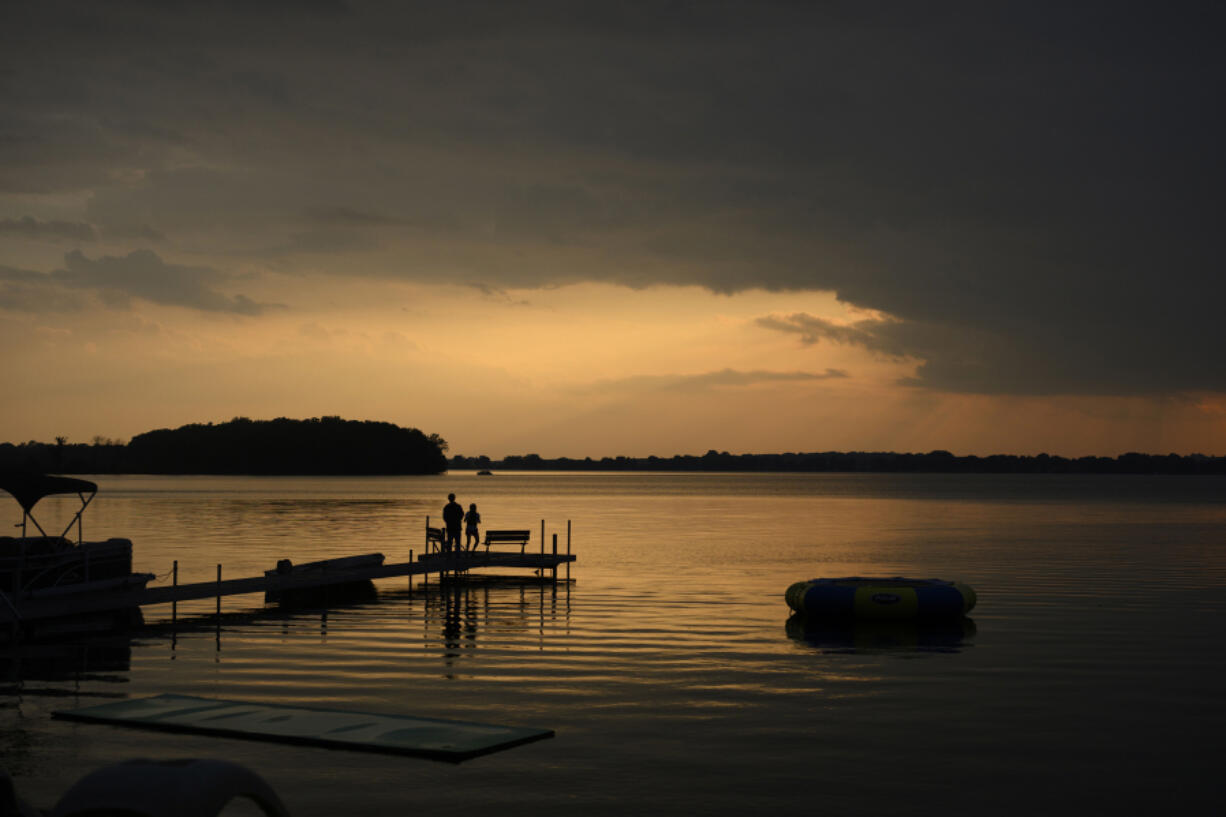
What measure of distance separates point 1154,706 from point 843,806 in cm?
851

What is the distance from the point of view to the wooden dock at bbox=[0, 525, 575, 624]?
79.1 ft

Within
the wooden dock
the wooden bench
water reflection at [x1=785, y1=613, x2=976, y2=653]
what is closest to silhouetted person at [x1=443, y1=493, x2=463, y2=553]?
the wooden dock

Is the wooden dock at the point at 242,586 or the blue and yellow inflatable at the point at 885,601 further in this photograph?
the blue and yellow inflatable at the point at 885,601

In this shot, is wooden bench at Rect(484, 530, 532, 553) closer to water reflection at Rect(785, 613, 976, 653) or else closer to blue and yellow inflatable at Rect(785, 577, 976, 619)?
water reflection at Rect(785, 613, 976, 653)

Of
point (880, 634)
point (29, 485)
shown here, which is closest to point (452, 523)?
point (29, 485)

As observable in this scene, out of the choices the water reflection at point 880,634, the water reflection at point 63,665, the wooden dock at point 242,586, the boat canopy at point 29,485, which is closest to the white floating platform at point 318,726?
the water reflection at point 63,665

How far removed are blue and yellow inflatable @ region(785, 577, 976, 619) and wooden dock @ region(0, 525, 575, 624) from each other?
1201cm

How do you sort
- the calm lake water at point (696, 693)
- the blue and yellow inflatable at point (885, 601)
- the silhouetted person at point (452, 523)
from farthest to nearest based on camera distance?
the silhouetted person at point (452, 523)
the blue and yellow inflatable at point (885, 601)
the calm lake water at point (696, 693)

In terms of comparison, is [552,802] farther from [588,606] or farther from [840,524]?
[840,524]

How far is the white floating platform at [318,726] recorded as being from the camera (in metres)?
13.2

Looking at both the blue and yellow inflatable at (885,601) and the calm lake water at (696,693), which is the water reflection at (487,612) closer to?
the calm lake water at (696,693)

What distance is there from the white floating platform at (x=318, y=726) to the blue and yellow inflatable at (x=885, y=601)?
15.3 m

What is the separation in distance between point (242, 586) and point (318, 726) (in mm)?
16441

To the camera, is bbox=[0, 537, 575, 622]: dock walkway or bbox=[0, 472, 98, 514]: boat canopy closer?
bbox=[0, 537, 575, 622]: dock walkway
